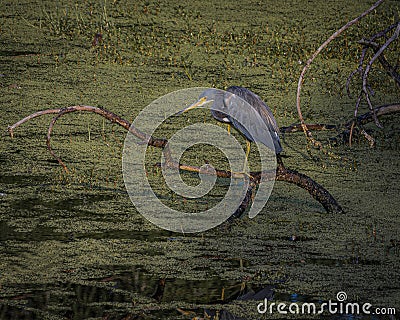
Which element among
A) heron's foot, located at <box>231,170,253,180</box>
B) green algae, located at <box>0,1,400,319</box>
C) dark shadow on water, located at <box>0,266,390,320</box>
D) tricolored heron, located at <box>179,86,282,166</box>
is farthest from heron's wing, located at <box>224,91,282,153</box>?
dark shadow on water, located at <box>0,266,390,320</box>

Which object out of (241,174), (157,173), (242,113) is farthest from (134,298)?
(157,173)

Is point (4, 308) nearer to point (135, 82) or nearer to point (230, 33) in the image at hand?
point (135, 82)

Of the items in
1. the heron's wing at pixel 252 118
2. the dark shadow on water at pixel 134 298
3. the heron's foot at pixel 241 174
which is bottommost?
the dark shadow on water at pixel 134 298

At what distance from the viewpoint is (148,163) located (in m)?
4.22

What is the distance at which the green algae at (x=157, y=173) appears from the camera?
9.60 feet

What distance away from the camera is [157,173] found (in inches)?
160

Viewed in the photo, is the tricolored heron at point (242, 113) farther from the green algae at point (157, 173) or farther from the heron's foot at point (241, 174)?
the green algae at point (157, 173)

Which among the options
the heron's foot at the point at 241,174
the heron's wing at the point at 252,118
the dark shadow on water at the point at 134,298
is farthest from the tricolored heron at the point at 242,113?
the dark shadow on water at the point at 134,298

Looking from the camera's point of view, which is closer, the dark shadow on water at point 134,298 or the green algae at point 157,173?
the dark shadow on water at point 134,298

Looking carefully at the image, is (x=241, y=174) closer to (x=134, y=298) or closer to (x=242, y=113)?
(x=242, y=113)

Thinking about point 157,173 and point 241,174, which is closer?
point 241,174

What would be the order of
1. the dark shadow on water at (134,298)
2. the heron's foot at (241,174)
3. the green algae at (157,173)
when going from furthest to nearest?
1. the heron's foot at (241,174)
2. the green algae at (157,173)
3. the dark shadow on water at (134,298)

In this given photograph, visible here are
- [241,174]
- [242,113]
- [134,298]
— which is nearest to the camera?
[134,298]

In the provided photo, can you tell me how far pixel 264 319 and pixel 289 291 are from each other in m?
0.22
